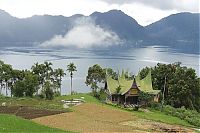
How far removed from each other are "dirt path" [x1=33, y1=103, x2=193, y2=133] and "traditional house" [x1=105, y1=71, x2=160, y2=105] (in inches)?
391

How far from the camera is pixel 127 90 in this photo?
50562 mm

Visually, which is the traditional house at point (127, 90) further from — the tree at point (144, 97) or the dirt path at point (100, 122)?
the dirt path at point (100, 122)

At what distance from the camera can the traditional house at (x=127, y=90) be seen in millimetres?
50906

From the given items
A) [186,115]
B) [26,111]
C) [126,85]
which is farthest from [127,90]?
[26,111]

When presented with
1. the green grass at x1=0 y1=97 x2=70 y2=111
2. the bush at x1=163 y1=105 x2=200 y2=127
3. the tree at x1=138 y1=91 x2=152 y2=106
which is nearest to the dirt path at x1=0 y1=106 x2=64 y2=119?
the green grass at x1=0 y1=97 x2=70 y2=111

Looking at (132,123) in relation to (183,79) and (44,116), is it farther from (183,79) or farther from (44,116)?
(183,79)

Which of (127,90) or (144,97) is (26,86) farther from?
(144,97)

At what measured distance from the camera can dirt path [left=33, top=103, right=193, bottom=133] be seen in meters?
30.5

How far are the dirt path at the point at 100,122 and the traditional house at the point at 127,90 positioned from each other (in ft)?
32.6

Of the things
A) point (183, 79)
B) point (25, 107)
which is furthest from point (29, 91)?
point (183, 79)

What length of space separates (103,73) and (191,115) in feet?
76.7

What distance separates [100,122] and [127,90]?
1708 centimetres

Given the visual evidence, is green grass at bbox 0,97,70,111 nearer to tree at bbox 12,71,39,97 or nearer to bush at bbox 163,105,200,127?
tree at bbox 12,71,39,97

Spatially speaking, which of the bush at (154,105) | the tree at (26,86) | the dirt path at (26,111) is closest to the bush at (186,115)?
the bush at (154,105)
